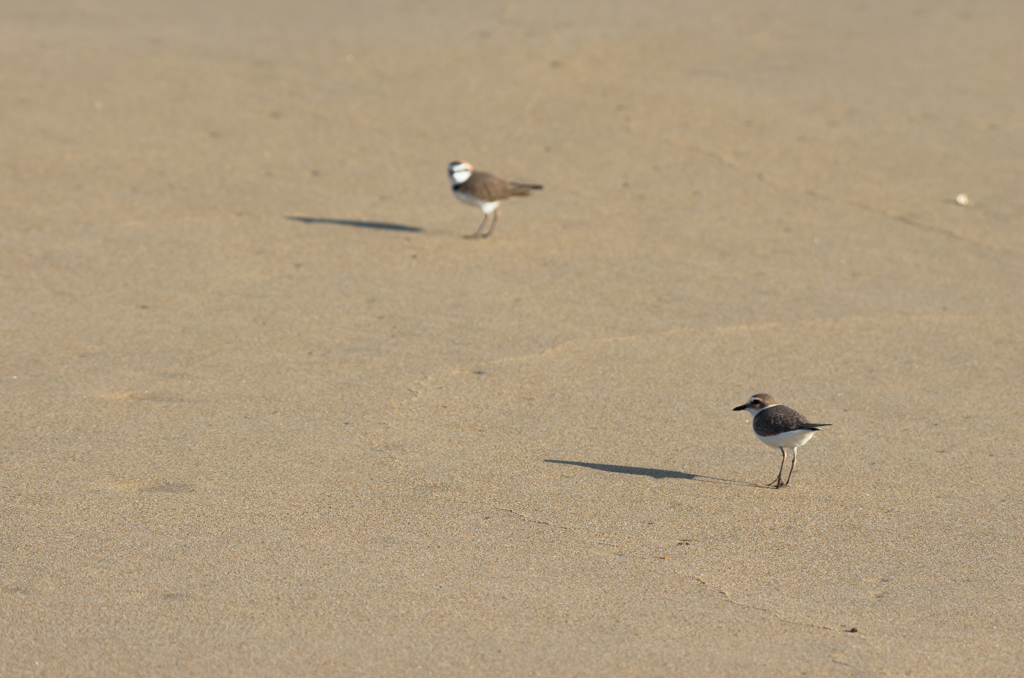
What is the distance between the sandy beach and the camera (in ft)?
14.8

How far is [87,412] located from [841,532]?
157 inches

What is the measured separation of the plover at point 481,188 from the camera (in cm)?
920

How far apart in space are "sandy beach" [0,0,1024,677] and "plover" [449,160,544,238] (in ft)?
1.11

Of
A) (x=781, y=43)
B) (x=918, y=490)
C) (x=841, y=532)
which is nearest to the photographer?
(x=841, y=532)

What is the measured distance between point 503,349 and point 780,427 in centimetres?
223

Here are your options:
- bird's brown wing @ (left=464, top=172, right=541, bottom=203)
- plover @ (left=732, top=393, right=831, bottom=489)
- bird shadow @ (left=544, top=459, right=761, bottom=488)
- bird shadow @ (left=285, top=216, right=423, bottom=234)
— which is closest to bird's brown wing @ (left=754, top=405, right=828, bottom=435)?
plover @ (left=732, top=393, right=831, bottom=489)

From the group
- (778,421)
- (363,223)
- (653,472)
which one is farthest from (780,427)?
(363,223)

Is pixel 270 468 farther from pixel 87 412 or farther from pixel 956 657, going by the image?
pixel 956 657

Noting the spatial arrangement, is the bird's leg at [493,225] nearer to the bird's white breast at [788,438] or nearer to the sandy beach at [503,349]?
the sandy beach at [503,349]

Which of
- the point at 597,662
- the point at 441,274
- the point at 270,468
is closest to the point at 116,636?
the point at 270,468

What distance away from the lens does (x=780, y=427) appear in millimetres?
5488

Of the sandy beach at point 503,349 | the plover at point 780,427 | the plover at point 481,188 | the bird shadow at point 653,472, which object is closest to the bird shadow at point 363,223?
the sandy beach at point 503,349

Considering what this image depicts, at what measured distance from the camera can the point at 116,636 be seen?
424 cm

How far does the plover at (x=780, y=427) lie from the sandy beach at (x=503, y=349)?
0.83 ft
